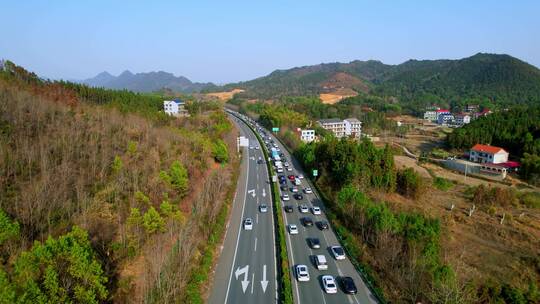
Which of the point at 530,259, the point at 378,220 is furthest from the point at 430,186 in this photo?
the point at 378,220

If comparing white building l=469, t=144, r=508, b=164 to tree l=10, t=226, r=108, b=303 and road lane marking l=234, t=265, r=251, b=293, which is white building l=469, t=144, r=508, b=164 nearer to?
road lane marking l=234, t=265, r=251, b=293

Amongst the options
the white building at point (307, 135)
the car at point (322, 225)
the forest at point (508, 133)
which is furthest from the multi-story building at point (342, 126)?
the car at point (322, 225)

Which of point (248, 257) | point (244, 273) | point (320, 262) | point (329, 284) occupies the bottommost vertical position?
point (244, 273)

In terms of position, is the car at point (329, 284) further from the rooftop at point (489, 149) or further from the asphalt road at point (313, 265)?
the rooftop at point (489, 149)

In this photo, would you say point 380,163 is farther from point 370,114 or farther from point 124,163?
point 370,114

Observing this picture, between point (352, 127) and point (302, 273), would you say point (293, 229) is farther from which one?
point (352, 127)

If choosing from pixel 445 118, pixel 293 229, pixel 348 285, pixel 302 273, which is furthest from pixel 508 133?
pixel 302 273

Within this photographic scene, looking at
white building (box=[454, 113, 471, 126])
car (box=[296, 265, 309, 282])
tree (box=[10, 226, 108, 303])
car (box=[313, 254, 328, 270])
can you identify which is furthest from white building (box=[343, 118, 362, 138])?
tree (box=[10, 226, 108, 303])

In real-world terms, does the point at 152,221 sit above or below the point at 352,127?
below
